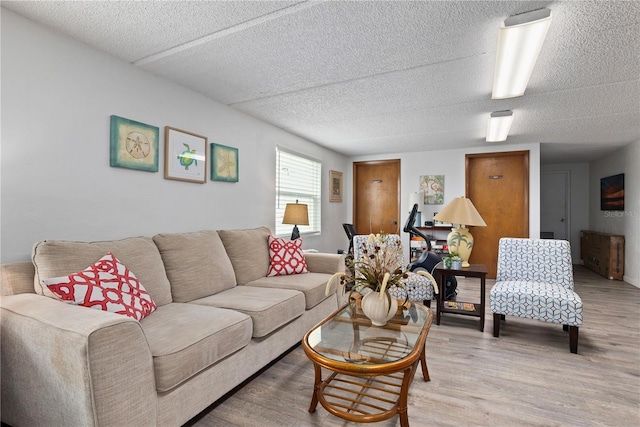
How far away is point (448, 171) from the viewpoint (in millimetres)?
5684

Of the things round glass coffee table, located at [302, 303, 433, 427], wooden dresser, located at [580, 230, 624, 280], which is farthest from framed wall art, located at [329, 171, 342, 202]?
wooden dresser, located at [580, 230, 624, 280]

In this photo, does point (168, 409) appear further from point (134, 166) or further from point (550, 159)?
point (550, 159)

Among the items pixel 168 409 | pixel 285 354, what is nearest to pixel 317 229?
pixel 285 354

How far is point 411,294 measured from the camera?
347 cm

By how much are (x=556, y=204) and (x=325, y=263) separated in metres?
6.64

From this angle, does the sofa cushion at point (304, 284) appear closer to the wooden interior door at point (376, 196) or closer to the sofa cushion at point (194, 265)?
the sofa cushion at point (194, 265)

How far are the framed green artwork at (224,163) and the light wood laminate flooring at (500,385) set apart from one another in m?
1.86

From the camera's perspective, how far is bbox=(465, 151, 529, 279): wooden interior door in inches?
208

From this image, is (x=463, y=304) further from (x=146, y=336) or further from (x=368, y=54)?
(x=146, y=336)

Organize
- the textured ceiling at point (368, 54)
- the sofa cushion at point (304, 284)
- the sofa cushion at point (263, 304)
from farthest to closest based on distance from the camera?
the sofa cushion at point (304, 284) < the sofa cushion at point (263, 304) < the textured ceiling at point (368, 54)

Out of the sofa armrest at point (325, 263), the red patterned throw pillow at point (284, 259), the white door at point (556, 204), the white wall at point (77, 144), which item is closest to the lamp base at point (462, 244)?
the sofa armrest at point (325, 263)

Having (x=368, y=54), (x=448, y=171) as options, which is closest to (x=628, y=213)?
(x=448, y=171)

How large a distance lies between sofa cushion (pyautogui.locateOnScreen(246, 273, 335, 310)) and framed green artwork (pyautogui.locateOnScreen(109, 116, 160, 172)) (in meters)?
1.32

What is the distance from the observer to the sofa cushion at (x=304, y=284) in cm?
265
